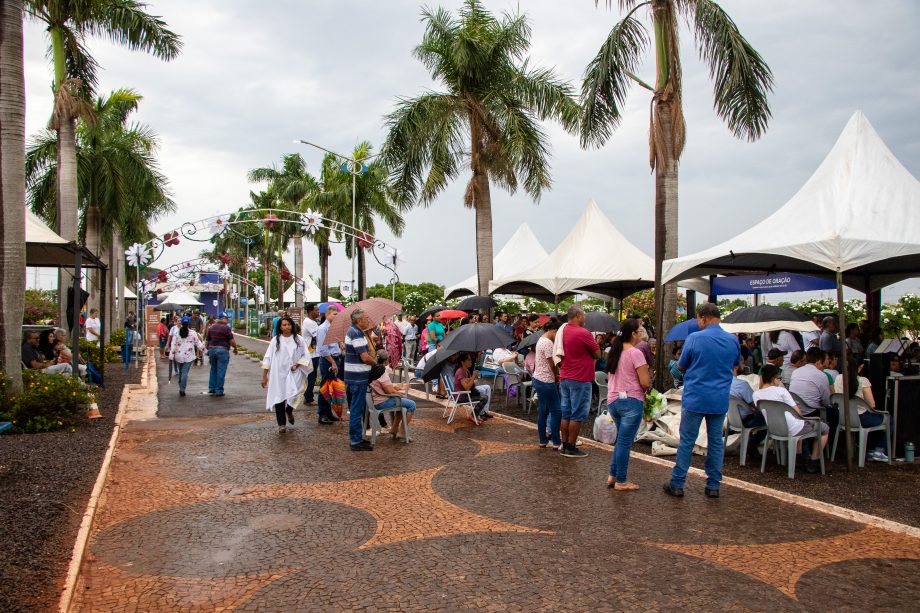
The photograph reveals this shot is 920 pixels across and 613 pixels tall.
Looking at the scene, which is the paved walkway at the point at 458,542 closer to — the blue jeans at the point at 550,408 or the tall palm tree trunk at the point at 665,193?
the blue jeans at the point at 550,408

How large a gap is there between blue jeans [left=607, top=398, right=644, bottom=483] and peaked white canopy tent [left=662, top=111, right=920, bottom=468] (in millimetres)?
2657

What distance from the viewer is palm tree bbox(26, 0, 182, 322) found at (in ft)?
52.9

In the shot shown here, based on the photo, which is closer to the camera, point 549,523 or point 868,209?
point 549,523

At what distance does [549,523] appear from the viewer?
5.67 meters

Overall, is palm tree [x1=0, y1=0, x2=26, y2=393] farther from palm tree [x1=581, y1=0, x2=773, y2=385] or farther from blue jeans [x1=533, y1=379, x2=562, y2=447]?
palm tree [x1=581, y1=0, x2=773, y2=385]

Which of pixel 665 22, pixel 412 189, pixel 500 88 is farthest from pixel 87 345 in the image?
pixel 665 22

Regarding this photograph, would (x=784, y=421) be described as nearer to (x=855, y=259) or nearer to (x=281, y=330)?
(x=855, y=259)

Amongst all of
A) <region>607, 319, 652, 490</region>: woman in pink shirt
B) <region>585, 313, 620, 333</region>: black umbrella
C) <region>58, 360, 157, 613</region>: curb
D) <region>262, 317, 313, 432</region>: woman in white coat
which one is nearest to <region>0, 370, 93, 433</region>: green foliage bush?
<region>58, 360, 157, 613</region>: curb

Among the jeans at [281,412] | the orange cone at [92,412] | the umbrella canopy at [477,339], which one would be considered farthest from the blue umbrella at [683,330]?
the orange cone at [92,412]

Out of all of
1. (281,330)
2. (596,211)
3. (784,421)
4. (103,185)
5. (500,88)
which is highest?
(500,88)

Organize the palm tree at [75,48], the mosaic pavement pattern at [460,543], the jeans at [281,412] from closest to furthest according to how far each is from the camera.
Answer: the mosaic pavement pattern at [460,543], the jeans at [281,412], the palm tree at [75,48]

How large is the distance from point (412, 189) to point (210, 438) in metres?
13.1

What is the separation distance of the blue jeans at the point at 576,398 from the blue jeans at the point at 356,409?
2.55m

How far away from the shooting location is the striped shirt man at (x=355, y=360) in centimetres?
856
